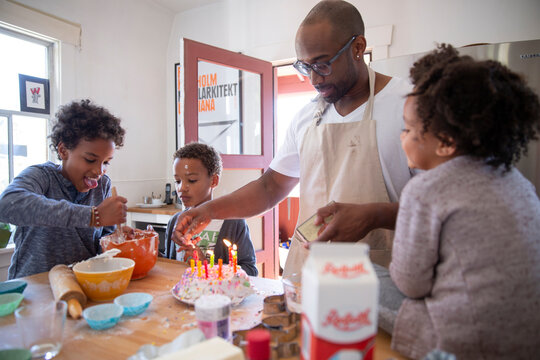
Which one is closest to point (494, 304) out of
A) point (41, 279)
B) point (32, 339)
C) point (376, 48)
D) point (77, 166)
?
point (32, 339)

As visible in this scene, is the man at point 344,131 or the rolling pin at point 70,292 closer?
the rolling pin at point 70,292

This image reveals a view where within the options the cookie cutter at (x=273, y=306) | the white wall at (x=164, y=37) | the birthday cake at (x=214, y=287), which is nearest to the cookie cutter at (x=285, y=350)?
the cookie cutter at (x=273, y=306)

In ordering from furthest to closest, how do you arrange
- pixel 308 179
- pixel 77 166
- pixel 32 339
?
1. pixel 77 166
2. pixel 308 179
3. pixel 32 339

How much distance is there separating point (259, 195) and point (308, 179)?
0.31m

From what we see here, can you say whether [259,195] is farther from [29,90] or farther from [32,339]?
[29,90]

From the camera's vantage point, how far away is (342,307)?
0.56m

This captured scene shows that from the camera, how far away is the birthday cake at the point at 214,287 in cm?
112

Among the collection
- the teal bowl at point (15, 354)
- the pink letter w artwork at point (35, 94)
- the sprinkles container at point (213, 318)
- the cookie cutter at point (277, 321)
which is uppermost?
the pink letter w artwork at point (35, 94)

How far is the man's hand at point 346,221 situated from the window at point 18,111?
3238mm

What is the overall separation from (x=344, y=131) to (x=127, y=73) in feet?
11.7

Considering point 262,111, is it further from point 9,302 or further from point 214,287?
point 9,302

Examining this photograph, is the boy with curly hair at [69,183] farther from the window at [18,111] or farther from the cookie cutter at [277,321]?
the window at [18,111]

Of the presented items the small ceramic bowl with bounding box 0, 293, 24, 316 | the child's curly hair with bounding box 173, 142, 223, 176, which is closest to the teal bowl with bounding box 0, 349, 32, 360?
the small ceramic bowl with bounding box 0, 293, 24, 316

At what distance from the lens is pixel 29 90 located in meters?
3.28
